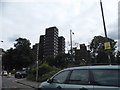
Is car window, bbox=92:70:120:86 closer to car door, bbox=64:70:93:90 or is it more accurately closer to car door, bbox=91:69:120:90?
car door, bbox=91:69:120:90

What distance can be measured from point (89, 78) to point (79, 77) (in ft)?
1.49

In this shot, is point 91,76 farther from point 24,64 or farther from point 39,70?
point 24,64

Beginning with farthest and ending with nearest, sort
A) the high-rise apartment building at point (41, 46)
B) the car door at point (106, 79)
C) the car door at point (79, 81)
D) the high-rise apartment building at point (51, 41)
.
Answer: the high-rise apartment building at point (51, 41), the high-rise apartment building at point (41, 46), the car door at point (79, 81), the car door at point (106, 79)

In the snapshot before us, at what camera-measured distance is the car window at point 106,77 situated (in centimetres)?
568

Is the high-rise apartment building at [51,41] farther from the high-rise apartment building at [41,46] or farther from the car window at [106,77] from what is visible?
the car window at [106,77]

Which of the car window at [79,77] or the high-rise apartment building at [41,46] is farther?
the high-rise apartment building at [41,46]

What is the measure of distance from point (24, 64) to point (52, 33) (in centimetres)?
3334

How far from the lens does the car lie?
5.74 metres

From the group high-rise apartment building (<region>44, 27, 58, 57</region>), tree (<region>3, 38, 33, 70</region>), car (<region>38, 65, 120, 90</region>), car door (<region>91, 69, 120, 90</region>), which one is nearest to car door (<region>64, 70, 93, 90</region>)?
car (<region>38, 65, 120, 90</region>)

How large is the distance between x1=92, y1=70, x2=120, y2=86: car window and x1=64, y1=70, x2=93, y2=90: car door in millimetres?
257

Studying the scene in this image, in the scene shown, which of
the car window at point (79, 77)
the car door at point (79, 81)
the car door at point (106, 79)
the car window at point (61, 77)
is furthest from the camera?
the car window at point (61, 77)

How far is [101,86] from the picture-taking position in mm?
5863

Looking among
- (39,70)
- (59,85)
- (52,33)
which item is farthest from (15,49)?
(59,85)

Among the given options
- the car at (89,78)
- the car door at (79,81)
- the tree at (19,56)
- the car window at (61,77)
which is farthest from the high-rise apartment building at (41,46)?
Answer: the car door at (79,81)
